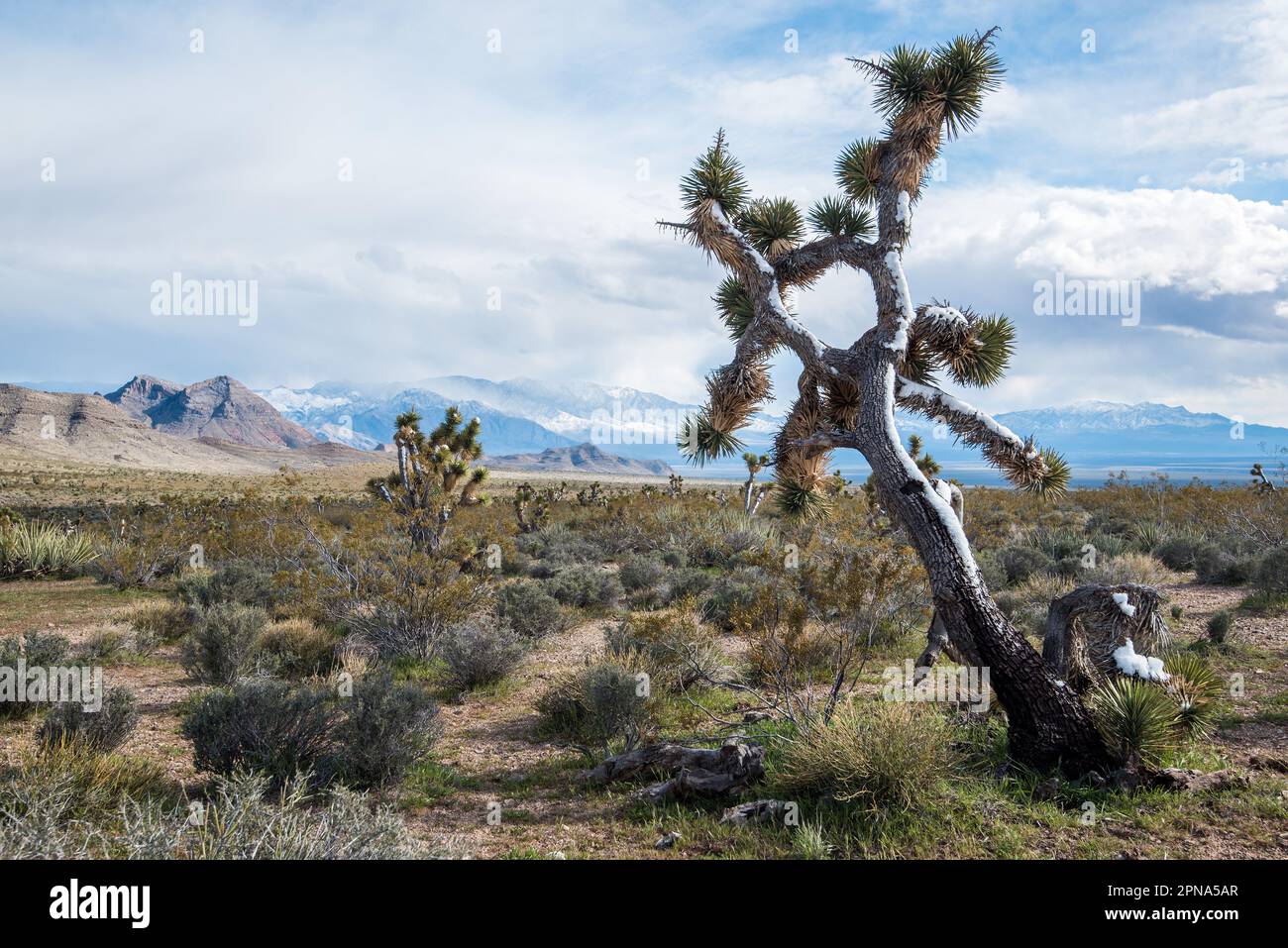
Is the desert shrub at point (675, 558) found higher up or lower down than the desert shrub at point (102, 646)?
higher up

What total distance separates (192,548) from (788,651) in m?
16.9

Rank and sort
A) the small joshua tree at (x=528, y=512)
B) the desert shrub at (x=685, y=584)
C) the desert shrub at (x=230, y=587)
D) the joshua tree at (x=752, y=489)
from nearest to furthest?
the desert shrub at (x=230, y=587), the desert shrub at (x=685, y=584), the joshua tree at (x=752, y=489), the small joshua tree at (x=528, y=512)

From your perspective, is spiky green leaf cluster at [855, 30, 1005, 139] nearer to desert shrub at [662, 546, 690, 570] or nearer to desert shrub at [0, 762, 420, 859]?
desert shrub at [0, 762, 420, 859]

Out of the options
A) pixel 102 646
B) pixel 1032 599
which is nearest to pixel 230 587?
pixel 102 646

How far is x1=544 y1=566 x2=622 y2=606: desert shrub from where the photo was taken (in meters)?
14.8

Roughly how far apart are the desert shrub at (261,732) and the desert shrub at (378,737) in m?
0.19

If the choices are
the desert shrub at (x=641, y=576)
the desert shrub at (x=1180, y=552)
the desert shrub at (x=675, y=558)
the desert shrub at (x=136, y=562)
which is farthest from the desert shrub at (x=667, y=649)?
the desert shrub at (x=1180, y=552)

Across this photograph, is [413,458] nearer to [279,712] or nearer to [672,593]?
[672,593]

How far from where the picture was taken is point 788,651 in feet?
22.8

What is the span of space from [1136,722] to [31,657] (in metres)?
11.3

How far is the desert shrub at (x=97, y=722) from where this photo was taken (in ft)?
20.2

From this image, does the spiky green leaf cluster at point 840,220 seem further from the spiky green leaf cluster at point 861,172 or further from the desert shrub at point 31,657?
the desert shrub at point 31,657

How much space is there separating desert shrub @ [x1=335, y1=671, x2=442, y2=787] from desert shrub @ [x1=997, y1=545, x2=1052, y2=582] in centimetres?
1322
